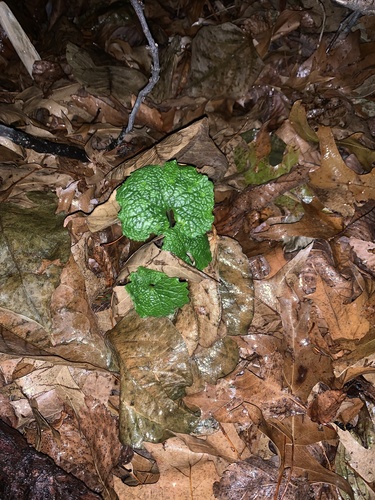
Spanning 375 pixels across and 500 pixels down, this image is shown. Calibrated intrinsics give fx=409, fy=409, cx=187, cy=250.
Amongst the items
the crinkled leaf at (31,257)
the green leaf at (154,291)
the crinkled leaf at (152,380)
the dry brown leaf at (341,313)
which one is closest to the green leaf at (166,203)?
the green leaf at (154,291)

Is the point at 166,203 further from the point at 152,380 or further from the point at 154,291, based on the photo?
the point at 152,380

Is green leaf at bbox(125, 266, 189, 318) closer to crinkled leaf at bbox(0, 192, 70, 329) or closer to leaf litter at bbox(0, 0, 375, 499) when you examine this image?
leaf litter at bbox(0, 0, 375, 499)

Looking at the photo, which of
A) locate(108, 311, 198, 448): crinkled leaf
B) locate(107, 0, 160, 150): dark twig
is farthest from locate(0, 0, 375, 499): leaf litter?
locate(107, 0, 160, 150): dark twig

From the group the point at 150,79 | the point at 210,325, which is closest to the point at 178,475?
the point at 210,325

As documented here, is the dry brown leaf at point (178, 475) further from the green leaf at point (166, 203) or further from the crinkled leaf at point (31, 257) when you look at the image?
the green leaf at point (166, 203)

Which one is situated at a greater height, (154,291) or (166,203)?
(166,203)

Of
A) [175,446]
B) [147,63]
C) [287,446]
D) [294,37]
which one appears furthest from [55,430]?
[294,37]

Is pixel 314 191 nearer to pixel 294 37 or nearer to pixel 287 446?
pixel 287 446
